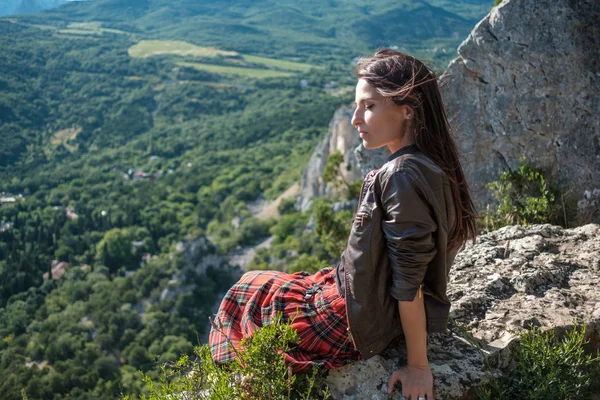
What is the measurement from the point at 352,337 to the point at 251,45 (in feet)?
529

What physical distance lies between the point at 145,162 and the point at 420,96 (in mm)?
87445

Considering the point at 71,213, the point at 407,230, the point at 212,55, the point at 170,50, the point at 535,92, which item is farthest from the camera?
the point at 170,50

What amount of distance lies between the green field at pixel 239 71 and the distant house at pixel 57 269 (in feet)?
263

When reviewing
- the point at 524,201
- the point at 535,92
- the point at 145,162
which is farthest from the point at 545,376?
the point at 145,162

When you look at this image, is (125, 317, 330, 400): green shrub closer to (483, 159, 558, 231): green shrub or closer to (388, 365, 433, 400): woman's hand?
(388, 365, 433, 400): woman's hand

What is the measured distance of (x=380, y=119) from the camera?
2643 millimetres

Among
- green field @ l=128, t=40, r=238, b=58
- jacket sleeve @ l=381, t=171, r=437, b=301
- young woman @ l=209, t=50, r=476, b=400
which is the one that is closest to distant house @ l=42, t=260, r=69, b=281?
young woman @ l=209, t=50, r=476, b=400

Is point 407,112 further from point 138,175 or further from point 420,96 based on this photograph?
point 138,175

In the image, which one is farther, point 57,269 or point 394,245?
point 57,269

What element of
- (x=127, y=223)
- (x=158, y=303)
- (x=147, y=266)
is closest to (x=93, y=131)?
(x=127, y=223)

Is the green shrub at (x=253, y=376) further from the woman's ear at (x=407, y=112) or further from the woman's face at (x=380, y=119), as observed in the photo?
the woman's ear at (x=407, y=112)

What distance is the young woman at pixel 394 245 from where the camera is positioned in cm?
238

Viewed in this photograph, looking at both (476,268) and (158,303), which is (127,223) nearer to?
(158,303)

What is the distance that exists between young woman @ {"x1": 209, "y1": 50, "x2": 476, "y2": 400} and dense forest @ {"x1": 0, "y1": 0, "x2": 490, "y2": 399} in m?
0.68
